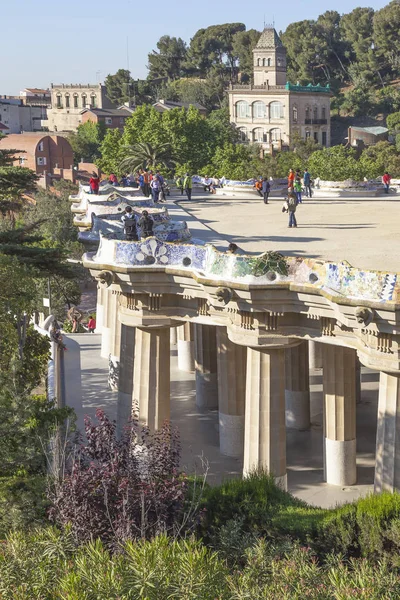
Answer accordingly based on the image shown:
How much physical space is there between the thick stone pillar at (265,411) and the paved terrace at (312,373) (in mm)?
2088

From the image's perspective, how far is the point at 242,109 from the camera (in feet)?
570

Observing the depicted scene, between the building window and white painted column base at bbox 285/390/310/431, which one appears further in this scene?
the building window

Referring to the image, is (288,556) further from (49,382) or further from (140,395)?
(49,382)

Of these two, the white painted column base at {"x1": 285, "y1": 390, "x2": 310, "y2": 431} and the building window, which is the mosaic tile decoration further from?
the building window

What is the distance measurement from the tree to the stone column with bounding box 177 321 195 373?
405 ft

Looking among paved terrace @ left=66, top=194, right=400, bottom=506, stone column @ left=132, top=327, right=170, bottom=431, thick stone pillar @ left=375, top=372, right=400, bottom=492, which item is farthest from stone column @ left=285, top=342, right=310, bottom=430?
thick stone pillar @ left=375, top=372, right=400, bottom=492

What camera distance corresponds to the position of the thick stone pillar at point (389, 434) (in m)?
25.0

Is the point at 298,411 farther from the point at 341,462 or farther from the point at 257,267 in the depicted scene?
the point at 257,267

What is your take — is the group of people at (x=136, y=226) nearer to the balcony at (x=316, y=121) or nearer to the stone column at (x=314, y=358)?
the stone column at (x=314, y=358)

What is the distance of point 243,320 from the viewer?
89.6 ft

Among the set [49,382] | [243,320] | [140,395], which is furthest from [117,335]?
[243,320]

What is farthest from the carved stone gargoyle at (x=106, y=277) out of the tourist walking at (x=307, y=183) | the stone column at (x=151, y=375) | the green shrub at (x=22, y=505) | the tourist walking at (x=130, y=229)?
the tourist walking at (x=307, y=183)

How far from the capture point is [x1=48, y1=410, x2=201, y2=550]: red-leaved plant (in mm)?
21609

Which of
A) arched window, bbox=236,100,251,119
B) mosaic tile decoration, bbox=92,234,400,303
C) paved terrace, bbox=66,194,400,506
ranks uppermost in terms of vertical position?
arched window, bbox=236,100,251,119
